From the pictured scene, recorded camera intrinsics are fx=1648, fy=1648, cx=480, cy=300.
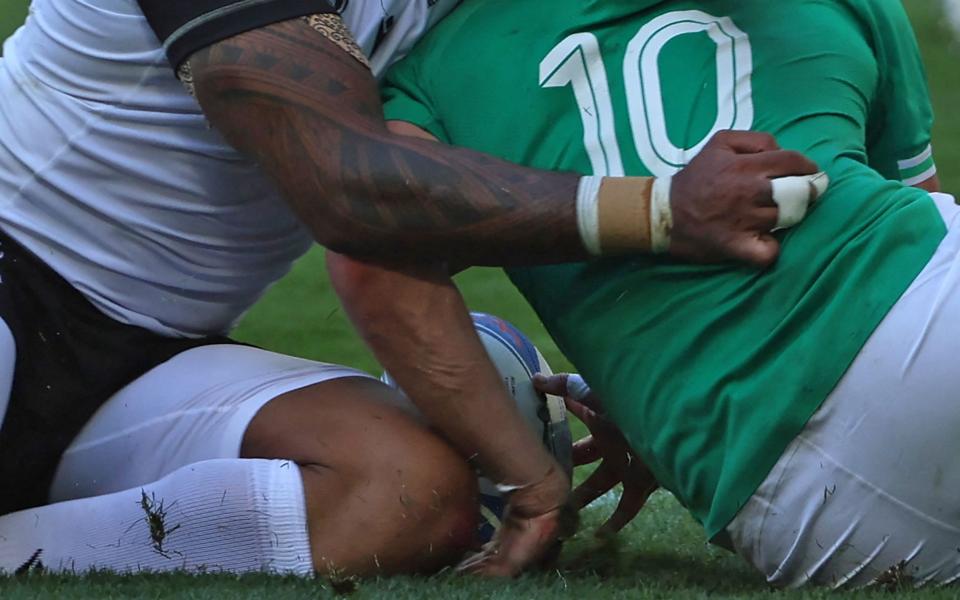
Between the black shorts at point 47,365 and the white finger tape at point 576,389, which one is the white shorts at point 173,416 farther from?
the white finger tape at point 576,389

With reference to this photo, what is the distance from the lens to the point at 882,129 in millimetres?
2623

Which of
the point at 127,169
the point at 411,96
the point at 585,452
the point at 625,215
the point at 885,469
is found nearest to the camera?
the point at 885,469

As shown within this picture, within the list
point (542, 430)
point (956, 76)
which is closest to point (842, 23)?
point (542, 430)

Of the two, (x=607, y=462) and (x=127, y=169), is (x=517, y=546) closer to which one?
(x=607, y=462)

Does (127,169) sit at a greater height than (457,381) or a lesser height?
greater

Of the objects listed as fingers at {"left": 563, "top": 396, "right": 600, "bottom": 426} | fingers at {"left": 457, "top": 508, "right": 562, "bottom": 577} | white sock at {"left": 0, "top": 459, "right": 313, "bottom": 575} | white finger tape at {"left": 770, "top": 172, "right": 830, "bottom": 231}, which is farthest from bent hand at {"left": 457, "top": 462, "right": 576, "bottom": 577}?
white finger tape at {"left": 770, "top": 172, "right": 830, "bottom": 231}

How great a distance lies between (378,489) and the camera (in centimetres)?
242

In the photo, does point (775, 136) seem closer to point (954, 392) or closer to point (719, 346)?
point (719, 346)

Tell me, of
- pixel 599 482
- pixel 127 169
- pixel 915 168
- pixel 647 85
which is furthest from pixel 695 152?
pixel 127 169

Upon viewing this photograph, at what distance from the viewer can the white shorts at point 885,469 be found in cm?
209

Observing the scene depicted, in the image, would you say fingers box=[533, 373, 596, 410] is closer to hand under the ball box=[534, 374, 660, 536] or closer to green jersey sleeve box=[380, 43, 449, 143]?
hand under the ball box=[534, 374, 660, 536]

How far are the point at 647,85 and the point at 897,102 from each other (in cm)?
46

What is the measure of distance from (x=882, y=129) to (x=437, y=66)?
0.73 meters

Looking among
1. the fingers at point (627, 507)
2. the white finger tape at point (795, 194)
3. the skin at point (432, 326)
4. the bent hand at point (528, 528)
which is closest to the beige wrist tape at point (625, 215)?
the white finger tape at point (795, 194)
